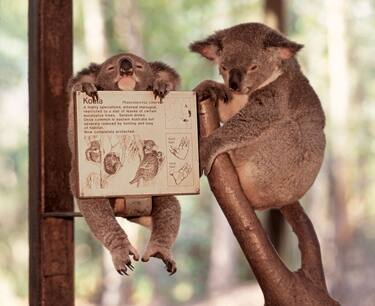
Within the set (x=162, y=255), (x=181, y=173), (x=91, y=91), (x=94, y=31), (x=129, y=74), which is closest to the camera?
(x=91, y=91)

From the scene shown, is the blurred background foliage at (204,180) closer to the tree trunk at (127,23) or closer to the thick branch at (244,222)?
the tree trunk at (127,23)

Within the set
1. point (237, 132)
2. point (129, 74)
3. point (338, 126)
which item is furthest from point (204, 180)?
point (129, 74)

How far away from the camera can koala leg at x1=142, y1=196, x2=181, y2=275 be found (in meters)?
3.39

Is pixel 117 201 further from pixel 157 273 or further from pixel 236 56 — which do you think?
pixel 157 273

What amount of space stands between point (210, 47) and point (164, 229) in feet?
3.57

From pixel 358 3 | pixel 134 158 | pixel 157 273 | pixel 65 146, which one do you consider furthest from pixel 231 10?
pixel 134 158

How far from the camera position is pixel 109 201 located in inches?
145

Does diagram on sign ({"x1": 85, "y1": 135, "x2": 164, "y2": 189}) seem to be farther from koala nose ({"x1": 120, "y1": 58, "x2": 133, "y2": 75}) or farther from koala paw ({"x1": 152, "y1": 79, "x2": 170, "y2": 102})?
koala nose ({"x1": 120, "y1": 58, "x2": 133, "y2": 75})

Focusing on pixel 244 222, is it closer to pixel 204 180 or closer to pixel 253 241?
pixel 253 241

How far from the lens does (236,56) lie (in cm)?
396

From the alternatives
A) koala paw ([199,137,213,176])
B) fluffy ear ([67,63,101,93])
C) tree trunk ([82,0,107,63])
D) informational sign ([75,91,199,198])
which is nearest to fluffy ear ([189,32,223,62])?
fluffy ear ([67,63,101,93])

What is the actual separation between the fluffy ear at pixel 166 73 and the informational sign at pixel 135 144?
0.56m

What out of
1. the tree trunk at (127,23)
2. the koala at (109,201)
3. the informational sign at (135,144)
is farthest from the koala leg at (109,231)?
the tree trunk at (127,23)

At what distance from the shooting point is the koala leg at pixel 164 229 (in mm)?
3387
